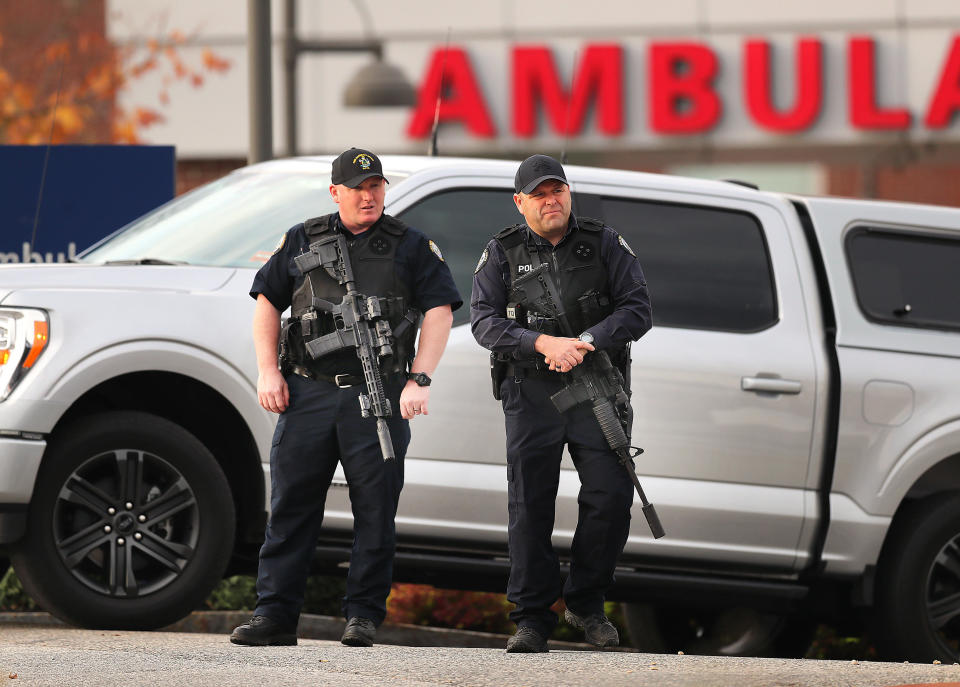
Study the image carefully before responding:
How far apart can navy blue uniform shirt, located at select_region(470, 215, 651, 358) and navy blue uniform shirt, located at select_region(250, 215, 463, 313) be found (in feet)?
0.41

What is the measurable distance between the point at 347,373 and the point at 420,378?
242 mm

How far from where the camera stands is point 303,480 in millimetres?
5984

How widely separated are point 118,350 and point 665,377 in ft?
6.67

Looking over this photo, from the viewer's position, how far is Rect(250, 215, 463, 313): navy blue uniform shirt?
598cm

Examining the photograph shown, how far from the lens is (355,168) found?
5.95 meters

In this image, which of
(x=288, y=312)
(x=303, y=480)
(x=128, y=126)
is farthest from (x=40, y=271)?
(x=128, y=126)

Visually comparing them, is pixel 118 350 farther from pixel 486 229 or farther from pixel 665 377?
pixel 665 377

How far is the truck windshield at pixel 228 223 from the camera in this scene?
22.5ft

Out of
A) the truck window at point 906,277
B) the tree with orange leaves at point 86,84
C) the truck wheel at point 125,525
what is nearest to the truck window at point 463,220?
the truck wheel at point 125,525

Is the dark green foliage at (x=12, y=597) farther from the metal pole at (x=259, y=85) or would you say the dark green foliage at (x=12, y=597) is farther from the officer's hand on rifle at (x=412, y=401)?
the officer's hand on rifle at (x=412, y=401)

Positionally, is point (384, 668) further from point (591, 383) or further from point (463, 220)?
point (463, 220)

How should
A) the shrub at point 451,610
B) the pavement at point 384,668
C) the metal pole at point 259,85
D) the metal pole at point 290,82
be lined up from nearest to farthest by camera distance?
the pavement at point 384,668
the shrub at point 451,610
the metal pole at point 259,85
the metal pole at point 290,82

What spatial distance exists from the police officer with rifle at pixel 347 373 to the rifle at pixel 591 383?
0.30 metres

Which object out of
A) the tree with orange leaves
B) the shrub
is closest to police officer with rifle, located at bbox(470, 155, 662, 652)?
the shrub
